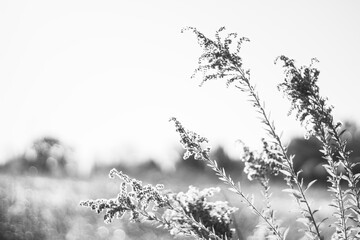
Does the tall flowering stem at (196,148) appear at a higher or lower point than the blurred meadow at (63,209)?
lower

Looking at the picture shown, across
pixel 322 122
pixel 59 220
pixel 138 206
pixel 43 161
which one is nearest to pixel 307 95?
pixel 322 122

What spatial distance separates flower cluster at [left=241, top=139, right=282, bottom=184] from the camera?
2.75m

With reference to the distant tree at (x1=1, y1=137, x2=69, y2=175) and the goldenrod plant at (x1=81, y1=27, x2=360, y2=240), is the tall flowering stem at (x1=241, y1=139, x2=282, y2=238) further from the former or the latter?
the distant tree at (x1=1, y1=137, x2=69, y2=175)

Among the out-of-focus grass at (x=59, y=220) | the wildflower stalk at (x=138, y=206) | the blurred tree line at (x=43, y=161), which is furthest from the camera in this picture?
the blurred tree line at (x=43, y=161)

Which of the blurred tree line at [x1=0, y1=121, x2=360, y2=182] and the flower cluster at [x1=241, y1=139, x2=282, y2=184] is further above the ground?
the blurred tree line at [x1=0, y1=121, x2=360, y2=182]

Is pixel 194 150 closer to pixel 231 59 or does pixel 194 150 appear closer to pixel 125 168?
pixel 231 59

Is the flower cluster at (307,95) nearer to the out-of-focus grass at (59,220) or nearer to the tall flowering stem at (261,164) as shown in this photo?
the tall flowering stem at (261,164)

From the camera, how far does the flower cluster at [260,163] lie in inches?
108

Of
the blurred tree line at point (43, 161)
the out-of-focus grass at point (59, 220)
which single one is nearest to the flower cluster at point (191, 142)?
the out-of-focus grass at point (59, 220)

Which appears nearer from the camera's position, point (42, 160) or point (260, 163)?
point (260, 163)

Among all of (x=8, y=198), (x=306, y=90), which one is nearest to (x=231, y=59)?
(x=306, y=90)

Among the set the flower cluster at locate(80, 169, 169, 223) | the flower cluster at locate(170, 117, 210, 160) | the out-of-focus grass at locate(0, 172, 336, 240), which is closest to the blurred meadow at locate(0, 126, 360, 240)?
the out-of-focus grass at locate(0, 172, 336, 240)

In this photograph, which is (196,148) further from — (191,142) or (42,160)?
(42,160)

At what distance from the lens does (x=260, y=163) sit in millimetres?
2773
